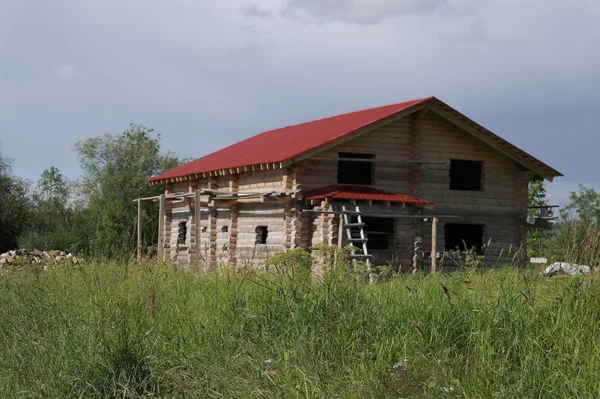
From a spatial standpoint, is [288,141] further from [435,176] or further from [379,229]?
[435,176]

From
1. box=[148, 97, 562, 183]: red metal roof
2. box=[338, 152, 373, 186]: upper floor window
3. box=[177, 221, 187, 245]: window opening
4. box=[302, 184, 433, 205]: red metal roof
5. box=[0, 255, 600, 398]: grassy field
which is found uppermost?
box=[148, 97, 562, 183]: red metal roof

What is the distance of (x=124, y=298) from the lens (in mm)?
8867

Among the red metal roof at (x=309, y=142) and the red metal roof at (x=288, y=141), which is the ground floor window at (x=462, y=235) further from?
the red metal roof at (x=288, y=141)

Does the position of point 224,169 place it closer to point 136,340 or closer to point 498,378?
point 136,340

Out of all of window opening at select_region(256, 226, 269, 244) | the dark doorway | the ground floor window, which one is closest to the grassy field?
window opening at select_region(256, 226, 269, 244)

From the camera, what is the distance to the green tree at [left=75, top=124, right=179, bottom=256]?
39.4 meters

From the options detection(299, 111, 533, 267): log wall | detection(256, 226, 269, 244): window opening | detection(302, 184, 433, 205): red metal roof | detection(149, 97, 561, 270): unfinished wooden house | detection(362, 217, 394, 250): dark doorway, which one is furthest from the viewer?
detection(362, 217, 394, 250): dark doorway

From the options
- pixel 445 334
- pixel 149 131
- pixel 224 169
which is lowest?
pixel 445 334

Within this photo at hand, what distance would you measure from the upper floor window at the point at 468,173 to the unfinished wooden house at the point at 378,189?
52 millimetres

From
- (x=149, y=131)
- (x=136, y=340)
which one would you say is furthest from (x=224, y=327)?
(x=149, y=131)

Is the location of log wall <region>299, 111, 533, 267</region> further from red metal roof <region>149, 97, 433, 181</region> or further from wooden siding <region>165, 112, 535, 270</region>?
red metal roof <region>149, 97, 433, 181</region>

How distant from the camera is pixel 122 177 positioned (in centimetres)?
4581

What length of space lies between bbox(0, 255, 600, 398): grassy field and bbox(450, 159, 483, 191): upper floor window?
17794 millimetres

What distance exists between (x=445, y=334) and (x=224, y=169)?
750 inches
